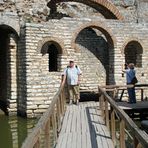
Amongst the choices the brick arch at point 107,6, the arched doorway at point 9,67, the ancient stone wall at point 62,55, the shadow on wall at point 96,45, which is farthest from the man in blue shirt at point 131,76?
the brick arch at point 107,6

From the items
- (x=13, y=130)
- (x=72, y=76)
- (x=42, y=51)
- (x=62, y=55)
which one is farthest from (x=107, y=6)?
(x=13, y=130)

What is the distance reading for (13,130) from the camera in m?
13.0

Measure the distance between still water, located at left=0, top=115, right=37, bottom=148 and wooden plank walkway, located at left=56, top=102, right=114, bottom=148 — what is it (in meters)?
1.63

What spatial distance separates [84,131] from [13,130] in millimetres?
4694

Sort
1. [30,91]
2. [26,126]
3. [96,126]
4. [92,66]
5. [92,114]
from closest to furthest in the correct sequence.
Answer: [96,126]
[92,114]
[26,126]
[30,91]
[92,66]

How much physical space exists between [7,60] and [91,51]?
4.93 m

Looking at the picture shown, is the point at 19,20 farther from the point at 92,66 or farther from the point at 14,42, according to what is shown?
the point at 92,66

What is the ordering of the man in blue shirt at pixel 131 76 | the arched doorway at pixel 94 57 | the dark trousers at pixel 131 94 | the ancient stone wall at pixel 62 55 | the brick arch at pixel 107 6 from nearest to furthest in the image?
the man in blue shirt at pixel 131 76 → the dark trousers at pixel 131 94 → the ancient stone wall at pixel 62 55 → the arched doorway at pixel 94 57 → the brick arch at pixel 107 6

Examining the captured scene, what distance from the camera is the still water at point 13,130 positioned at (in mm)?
11283

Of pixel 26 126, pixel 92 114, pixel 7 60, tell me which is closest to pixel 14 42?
pixel 7 60

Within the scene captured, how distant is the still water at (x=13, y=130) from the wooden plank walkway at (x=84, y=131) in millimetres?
1633

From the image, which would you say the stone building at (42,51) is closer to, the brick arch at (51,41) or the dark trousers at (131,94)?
the brick arch at (51,41)

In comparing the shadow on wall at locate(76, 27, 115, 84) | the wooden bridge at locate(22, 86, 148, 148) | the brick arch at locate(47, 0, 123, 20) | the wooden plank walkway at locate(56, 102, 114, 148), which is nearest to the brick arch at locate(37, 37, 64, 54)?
the shadow on wall at locate(76, 27, 115, 84)

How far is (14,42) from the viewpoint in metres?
16.2
